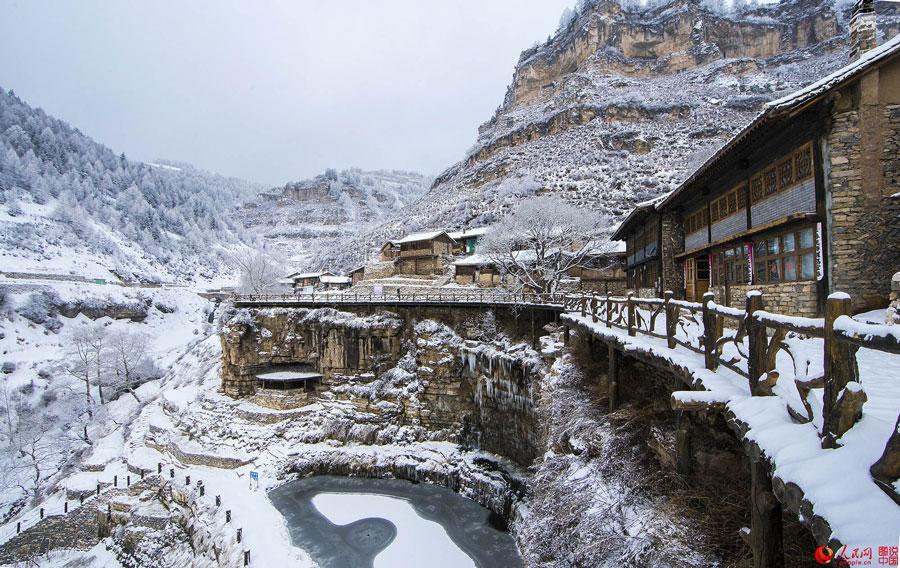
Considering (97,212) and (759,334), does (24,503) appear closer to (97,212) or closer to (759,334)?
(759,334)

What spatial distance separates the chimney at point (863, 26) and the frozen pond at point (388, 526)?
22.1m

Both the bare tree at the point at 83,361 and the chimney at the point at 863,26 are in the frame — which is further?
the bare tree at the point at 83,361

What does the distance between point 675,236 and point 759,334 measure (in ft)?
63.3

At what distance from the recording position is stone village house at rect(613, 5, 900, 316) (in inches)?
398

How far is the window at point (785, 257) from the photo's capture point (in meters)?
11.2

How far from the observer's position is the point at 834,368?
2863 millimetres

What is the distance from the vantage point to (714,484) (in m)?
6.00

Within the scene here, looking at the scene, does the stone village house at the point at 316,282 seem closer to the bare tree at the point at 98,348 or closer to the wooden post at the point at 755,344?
the bare tree at the point at 98,348

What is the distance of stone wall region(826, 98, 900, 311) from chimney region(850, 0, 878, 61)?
4391 millimetres

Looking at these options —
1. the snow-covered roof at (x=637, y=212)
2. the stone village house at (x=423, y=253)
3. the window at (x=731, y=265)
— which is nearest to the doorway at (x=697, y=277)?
the window at (x=731, y=265)

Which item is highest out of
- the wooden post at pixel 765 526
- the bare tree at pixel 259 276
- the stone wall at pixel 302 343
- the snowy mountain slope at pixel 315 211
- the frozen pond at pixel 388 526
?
the snowy mountain slope at pixel 315 211

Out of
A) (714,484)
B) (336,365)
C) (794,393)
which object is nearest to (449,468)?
(336,365)

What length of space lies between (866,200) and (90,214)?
376ft

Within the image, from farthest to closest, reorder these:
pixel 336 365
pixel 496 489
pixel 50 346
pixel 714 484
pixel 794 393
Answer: pixel 50 346 → pixel 336 365 → pixel 496 489 → pixel 714 484 → pixel 794 393
